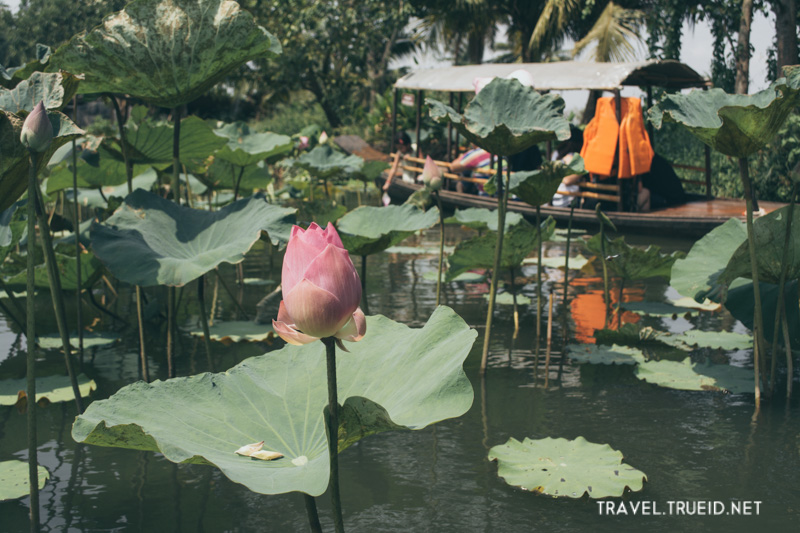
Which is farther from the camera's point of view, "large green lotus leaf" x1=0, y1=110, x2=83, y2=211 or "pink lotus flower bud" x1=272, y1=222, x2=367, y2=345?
"large green lotus leaf" x1=0, y1=110, x2=83, y2=211

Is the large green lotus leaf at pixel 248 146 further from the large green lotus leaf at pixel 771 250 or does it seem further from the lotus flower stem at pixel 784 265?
the lotus flower stem at pixel 784 265

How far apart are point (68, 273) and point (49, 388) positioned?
0.75 meters

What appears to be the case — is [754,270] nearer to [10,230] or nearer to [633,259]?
[633,259]

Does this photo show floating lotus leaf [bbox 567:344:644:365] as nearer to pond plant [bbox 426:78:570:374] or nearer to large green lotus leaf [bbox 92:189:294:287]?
pond plant [bbox 426:78:570:374]

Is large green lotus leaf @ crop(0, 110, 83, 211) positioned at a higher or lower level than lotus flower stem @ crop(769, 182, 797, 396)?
higher

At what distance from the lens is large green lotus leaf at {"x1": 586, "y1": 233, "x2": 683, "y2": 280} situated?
12.9 feet

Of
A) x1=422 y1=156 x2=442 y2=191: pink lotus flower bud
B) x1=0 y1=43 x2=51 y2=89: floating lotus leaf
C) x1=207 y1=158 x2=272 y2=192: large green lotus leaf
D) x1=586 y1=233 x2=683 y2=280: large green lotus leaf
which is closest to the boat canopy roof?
x1=207 y1=158 x2=272 y2=192: large green lotus leaf

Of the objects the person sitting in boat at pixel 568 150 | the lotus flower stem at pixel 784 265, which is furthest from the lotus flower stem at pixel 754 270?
the person sitting in boat at pixel 568 150

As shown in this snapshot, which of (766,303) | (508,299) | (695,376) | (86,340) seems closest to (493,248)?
(508,299)

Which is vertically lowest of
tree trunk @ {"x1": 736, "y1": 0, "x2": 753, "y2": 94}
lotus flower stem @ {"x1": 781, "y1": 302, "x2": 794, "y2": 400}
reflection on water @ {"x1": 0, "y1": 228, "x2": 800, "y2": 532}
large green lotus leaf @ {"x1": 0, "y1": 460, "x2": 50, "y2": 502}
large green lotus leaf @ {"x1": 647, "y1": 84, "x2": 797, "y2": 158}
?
reflection on water @ {"x1": 0, "y1": 228, "x2": 800, "y2": 532}

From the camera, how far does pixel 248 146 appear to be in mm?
5008

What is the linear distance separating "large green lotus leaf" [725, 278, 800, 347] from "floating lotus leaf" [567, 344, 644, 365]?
1.68 feet

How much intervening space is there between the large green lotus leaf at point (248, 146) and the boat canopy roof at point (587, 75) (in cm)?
395

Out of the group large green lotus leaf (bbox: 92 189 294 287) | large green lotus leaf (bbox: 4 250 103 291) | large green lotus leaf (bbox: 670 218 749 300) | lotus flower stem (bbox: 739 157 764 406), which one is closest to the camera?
large green lotus leaf (bbox: 92 189 294 287)
